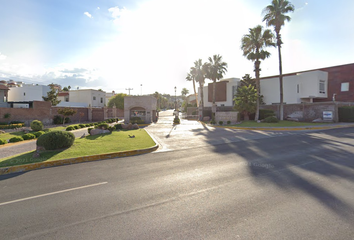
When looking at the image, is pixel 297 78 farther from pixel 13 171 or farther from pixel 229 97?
pixel 13 171

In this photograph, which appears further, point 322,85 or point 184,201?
point 322,85

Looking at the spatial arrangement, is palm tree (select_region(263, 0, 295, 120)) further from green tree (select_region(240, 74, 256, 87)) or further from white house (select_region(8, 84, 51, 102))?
white house (select_region(8, 84, 51, 102))

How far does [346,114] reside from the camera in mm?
26625

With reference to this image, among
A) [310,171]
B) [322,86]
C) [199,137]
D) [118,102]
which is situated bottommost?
[310,171]

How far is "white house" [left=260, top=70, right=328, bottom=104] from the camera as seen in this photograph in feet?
116

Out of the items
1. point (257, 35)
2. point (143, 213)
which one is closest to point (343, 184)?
point (143, 213)

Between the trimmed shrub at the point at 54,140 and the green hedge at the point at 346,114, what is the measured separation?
32848 mm

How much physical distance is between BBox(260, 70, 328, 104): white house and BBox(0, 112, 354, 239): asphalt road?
33.8 meters

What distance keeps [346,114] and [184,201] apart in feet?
104

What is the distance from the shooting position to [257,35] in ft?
92.7

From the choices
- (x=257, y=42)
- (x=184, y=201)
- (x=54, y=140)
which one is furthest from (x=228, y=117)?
(x=184, y=201)

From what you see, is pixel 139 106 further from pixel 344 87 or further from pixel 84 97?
pixel 344 87

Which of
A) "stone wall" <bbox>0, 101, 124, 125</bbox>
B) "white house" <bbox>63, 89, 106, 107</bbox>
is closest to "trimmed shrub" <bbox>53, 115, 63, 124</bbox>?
"stone wall" <bbox>0, 101, 124, 125</bbox>

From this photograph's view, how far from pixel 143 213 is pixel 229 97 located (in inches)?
1730
